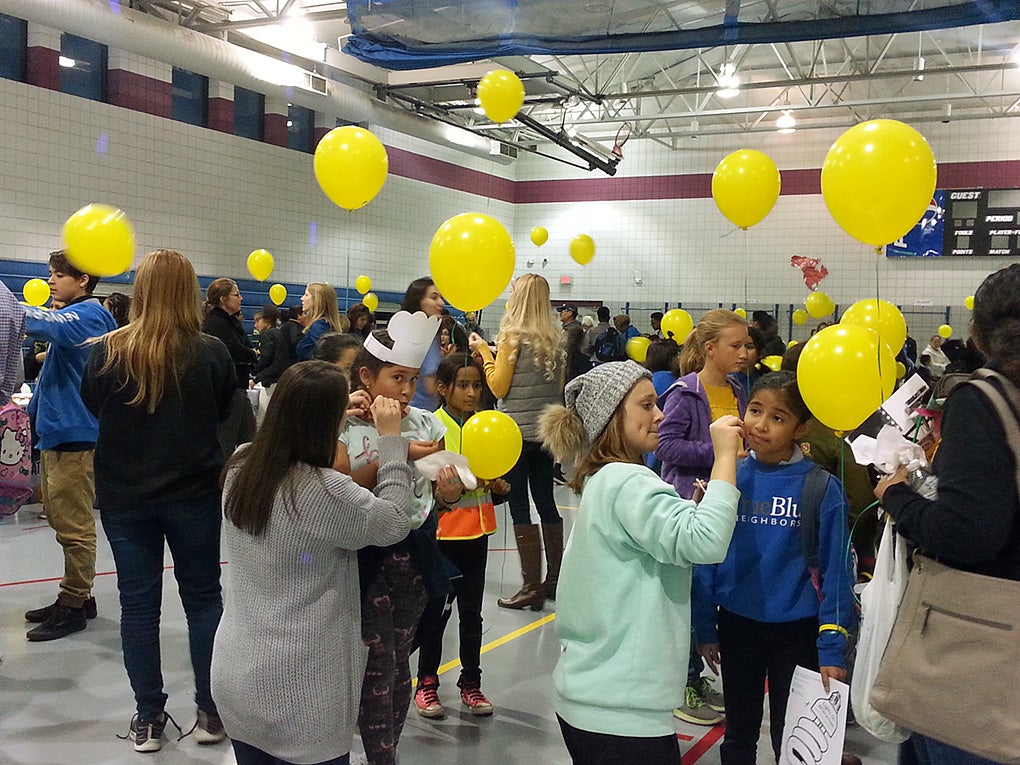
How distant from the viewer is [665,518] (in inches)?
70.1

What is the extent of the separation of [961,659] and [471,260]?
205 cm

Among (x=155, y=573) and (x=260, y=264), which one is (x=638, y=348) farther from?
(x=155, y=573)

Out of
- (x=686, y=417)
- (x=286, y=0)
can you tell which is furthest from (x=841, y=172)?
(x=286, y=0)

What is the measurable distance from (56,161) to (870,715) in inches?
375

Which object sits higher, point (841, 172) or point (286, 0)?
point (286, 0)

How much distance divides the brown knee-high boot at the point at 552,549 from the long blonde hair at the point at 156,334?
88.7 inches

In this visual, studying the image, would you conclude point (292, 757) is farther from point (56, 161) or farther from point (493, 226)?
point (56, 161)

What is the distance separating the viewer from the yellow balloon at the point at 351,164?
446 cm

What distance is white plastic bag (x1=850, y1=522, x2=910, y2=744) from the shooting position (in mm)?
1764

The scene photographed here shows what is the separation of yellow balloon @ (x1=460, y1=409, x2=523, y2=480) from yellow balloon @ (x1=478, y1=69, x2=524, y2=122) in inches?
182

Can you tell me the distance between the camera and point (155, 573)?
294 centimetres

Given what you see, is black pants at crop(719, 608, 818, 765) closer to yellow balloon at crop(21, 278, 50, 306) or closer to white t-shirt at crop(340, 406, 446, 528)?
white t-shirt at crop(340, 406, 446, 528)

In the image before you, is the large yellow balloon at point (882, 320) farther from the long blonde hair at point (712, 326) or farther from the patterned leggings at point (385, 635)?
the patterned leggings at point (385, 635)

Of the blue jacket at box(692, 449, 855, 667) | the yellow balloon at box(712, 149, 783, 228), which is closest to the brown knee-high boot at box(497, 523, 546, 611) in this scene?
the yellow balloon at box(712, 149, 783, 228)
